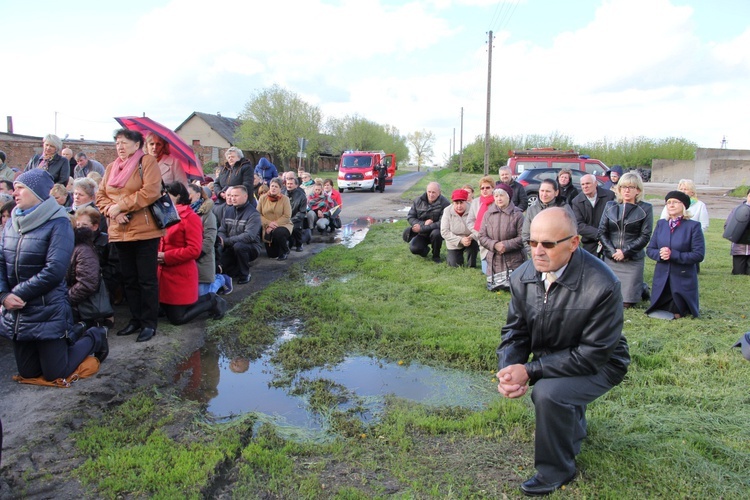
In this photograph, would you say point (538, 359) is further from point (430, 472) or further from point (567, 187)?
point (567, 187)

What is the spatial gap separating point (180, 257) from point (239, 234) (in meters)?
2.55

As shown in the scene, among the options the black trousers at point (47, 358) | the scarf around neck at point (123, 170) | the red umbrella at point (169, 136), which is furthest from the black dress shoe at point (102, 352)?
the red umbrella at point (169, 136)

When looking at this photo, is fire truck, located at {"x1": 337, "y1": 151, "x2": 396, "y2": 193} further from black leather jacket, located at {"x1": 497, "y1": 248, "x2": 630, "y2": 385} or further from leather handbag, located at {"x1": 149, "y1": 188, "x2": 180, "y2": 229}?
black leather jacket, located at {"x1": 497, "y1": 248, "x2": 630, "y2": 385}

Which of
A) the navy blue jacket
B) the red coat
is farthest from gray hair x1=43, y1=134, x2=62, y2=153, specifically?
the navy blue jacket

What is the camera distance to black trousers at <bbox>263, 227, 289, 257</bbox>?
10312 millimetres

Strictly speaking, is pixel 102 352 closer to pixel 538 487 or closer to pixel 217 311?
pixel 217 311

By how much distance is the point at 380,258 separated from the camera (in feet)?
34.3

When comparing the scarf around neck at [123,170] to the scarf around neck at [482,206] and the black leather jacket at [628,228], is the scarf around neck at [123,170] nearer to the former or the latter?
the scarf around neck at [482,206]

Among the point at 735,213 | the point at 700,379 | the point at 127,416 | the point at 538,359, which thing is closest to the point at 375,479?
the point at 538,359

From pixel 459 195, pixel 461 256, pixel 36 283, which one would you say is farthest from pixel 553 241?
pixel 461 256

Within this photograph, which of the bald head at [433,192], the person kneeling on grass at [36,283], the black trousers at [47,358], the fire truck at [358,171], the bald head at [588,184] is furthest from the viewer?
the fire truck at [358,171]

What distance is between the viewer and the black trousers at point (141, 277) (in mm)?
5766

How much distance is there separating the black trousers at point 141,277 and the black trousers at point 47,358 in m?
1.16

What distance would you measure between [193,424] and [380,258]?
22.0ft
